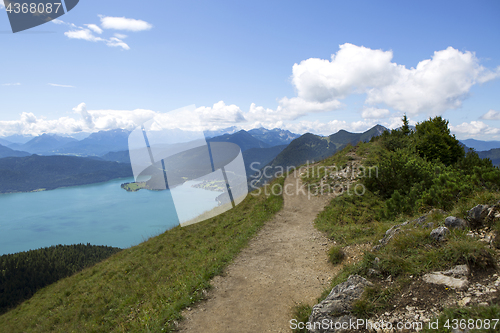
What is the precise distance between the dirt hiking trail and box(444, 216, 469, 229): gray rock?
3328mm

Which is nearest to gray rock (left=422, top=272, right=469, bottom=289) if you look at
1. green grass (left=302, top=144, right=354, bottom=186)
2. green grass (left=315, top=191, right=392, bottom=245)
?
green grass (left=315, top=191, right=392, bottom=245)

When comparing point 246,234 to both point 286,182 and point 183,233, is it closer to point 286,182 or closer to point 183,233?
point 183,233

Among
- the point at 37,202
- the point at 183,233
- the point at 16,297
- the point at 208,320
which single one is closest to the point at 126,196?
the point at 37,202

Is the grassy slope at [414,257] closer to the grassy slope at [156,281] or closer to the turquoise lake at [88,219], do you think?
the grassy slope at [156,281]

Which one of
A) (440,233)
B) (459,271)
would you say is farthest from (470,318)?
(440,233)

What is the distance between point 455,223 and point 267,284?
5.66 meters

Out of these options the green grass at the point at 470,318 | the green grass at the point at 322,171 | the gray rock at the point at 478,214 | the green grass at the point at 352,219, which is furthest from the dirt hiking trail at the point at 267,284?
the green grass at the point at 322,171

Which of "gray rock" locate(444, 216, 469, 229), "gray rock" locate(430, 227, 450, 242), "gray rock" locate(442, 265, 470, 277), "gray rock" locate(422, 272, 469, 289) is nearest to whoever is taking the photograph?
"gray rock" locate(422, 272, 469, 289)

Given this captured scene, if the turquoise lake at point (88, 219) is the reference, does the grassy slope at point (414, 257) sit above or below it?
above

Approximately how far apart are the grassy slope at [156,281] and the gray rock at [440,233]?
6.81 meters

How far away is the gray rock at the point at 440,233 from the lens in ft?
17.4

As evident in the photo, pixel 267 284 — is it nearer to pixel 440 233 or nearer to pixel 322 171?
pixel 440 233

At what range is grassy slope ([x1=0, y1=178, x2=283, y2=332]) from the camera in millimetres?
7688

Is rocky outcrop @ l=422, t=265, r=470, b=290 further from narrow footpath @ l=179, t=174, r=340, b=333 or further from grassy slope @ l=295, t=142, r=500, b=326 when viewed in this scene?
narrow footpath @ l=179, t=174, r=340, b=333
